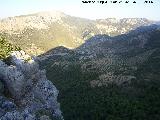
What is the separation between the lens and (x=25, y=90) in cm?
9200

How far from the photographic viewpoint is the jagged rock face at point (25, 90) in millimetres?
79312

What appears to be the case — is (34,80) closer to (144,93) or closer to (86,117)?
(86,117)

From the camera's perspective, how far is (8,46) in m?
101

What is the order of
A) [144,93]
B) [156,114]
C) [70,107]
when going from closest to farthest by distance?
1. [156,114]
2. [70,107]
3. [144,93]

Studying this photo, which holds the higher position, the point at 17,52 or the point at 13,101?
the point at 17,52

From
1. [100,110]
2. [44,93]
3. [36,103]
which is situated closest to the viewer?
[36,103]

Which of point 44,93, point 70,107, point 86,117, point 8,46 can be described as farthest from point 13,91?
point 70,107

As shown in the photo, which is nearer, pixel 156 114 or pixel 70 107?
pixel 156 114

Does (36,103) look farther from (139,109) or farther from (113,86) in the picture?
(113,86)

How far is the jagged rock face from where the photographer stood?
79312mm

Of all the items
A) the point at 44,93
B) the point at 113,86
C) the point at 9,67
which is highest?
the point at 9,67

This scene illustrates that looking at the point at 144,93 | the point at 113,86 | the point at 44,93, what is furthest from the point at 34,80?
the point at 113,86

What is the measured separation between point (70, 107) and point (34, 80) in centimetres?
4655

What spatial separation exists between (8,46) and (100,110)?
51.4 metres
